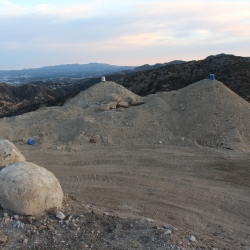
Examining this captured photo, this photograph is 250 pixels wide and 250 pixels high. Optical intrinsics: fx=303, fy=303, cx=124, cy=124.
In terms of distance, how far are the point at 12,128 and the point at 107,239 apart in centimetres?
1184

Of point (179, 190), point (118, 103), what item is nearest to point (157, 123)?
point (118, 103)

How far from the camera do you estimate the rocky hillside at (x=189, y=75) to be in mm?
37062

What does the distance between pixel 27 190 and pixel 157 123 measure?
936 cm

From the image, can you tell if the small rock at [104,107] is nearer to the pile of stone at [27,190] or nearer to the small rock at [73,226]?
the pile of stone at [27,190]

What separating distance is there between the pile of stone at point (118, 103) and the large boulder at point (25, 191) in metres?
10.2

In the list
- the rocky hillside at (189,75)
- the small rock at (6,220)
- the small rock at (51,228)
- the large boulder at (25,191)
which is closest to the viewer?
the small rock at (51,228)

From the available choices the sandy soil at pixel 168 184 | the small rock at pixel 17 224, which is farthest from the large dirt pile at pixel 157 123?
the small rock at pixel 17 224

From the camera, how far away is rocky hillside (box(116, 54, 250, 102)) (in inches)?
1459

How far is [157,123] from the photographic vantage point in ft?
48.9

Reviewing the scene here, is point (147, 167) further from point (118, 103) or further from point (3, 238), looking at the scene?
point (118, 103)

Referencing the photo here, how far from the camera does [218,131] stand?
1389 centimetres

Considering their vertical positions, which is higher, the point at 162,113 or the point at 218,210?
the point at 162,113

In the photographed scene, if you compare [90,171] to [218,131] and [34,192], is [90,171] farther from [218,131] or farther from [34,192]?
[218,131]

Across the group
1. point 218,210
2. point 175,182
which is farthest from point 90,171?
point 218,210
